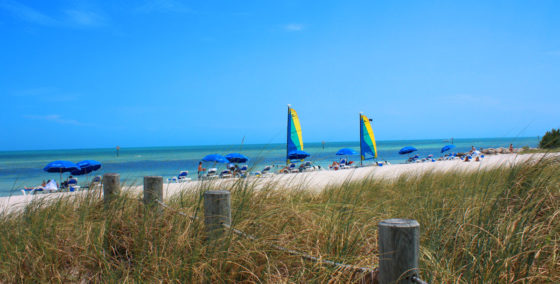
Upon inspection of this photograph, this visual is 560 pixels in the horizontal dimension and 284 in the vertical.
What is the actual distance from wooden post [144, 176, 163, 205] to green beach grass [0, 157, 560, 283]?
0.37 feet

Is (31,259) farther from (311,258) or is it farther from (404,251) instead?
(404,251)

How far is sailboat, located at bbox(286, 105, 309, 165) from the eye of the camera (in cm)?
1909

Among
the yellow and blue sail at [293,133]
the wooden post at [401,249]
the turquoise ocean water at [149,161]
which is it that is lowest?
the turquoise ocean water at [149,161]

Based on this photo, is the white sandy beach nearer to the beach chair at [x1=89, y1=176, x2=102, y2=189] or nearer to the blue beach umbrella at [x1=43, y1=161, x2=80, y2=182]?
the beach chair at [x1=89, y1=176, x2=102, y2=189]

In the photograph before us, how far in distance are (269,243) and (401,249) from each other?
1.18 meters

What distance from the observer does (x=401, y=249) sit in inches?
53.1

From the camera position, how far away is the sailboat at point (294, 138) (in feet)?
62.6

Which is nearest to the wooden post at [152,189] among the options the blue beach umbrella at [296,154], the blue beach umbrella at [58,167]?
the blue beach umbrella at [58,167]

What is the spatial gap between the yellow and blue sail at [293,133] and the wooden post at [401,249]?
17.7 metres

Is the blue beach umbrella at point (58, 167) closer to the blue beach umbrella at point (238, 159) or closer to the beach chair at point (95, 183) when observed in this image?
the blue beach umbrella at point (238, 159)

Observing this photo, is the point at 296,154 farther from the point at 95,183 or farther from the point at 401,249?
the point at 401,249

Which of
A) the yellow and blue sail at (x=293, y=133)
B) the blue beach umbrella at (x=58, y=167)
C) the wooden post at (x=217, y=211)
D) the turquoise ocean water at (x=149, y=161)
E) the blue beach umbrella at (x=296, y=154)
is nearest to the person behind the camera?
the wooden post at (x=217, y=211)

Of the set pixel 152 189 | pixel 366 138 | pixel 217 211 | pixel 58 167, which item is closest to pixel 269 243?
pixel 217 211

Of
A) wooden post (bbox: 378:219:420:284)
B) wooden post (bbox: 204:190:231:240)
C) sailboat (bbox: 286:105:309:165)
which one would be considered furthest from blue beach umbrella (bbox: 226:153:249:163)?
wooden post (bbox: 378:219:420:284)
